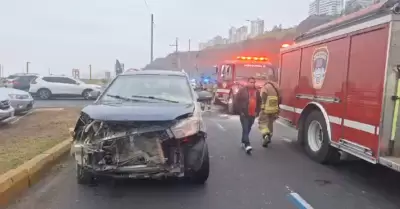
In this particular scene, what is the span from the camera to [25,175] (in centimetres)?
523

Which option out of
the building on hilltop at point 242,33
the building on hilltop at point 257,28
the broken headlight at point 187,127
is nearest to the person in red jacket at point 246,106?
the broken headlight at point 187,127

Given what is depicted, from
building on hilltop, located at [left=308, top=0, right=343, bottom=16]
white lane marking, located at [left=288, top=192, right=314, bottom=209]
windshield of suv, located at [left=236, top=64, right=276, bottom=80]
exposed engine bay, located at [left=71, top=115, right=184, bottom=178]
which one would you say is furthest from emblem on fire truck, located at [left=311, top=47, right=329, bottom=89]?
building on hilltop, located at [left=308, top=0, right=343, bottom=16]

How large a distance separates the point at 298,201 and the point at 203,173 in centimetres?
134

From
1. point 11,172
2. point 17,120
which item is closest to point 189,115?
point 11,172

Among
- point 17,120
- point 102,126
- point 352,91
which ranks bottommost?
point 17,120

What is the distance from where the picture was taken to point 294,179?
5988 mm

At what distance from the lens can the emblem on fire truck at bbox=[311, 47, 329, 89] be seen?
6.98 metres

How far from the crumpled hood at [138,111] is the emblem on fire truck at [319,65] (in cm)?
288

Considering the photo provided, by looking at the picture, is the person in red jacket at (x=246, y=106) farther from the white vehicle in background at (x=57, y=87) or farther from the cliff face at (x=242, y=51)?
the cliff face at (x=242, y=51)

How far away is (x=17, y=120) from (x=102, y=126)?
849 centimetres

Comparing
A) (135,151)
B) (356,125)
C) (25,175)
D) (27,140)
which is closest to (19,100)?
(27,140)

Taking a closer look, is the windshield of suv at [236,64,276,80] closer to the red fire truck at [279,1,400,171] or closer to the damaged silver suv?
the red fire truck at [279,1,400,171]

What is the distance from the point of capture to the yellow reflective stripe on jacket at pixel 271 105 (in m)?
8.80

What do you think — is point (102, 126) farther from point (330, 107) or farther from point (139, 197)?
point (330, 107)
